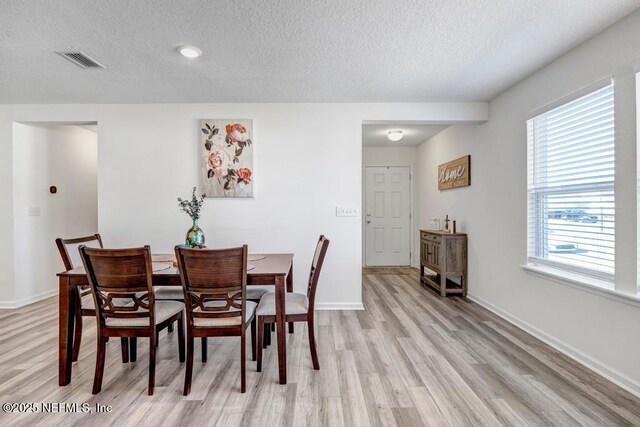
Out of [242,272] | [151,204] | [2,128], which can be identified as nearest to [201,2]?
[242,272]

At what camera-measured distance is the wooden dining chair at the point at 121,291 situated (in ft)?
6.15

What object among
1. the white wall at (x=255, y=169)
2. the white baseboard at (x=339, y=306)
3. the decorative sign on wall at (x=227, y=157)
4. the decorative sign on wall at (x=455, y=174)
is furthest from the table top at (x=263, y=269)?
the decorative sign on wall at (x=455, y=174)

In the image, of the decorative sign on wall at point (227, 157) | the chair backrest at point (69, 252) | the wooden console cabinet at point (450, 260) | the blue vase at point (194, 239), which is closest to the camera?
the chair backrest at point (69, 252)

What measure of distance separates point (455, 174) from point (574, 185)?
2.03 meters

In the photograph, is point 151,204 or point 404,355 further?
point 151,204

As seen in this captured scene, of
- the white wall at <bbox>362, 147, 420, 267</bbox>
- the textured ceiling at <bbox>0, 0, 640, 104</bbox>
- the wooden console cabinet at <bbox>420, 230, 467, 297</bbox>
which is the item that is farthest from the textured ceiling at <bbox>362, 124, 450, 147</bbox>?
the wooden console cabinet at <bbox>420, 230, 467, 297</bbox>

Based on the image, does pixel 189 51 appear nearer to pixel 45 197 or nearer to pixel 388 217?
pixel 45 197

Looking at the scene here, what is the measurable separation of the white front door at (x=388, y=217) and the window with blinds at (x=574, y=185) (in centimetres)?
320

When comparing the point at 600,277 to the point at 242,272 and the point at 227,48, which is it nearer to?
the point at 242,272

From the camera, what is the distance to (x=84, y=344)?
8.79 feet

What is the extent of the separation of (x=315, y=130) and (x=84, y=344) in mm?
3019

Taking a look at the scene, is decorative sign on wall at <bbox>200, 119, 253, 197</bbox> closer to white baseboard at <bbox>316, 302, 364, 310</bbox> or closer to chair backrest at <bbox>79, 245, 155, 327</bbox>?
white baseboard at <bbox>316, 302, 364, 310</bbox>

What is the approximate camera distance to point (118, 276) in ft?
6.23

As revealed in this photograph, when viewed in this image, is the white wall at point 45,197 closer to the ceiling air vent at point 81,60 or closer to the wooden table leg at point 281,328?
the ceiling air vent at point 81,60
